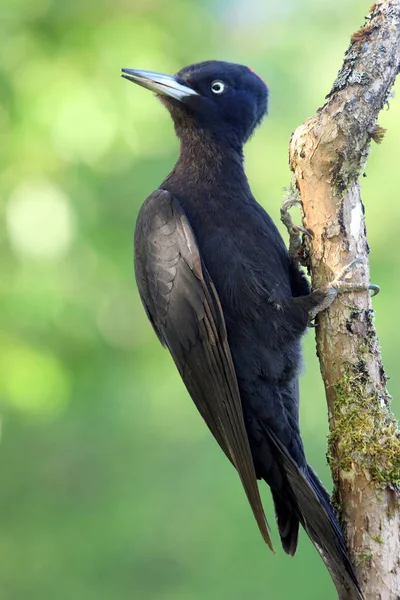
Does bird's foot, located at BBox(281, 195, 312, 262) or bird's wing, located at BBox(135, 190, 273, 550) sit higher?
bird's foot, located at BBox(281, 195, 312, 262)

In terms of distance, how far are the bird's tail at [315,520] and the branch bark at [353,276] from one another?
0.05m

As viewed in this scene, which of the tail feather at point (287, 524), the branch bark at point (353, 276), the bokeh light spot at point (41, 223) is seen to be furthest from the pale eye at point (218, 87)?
the tail feather at point (287, 524)

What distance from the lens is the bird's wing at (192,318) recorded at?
10.6 feet

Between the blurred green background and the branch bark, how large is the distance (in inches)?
87.0

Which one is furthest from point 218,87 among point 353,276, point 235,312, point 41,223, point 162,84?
point 41,223

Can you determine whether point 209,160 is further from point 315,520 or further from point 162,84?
point 315,520

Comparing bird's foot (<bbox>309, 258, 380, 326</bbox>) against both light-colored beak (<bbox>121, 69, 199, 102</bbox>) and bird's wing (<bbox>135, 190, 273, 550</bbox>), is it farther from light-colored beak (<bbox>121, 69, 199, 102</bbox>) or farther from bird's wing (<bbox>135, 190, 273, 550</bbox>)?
light-colored beak (<bbox>121, 69, 199, 102</bbox>)

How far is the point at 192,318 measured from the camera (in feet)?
11.0

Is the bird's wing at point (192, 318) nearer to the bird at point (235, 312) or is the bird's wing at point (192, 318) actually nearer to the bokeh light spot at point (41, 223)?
the bird at point (235, 312)

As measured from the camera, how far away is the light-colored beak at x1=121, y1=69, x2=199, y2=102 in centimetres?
373

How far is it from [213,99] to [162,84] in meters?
0.26

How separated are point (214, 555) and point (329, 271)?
292 cm

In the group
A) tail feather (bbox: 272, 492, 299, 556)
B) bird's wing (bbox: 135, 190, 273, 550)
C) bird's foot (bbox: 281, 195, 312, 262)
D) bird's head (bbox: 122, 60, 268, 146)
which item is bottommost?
tail feather (bbox: 272, 492, 299, 556)

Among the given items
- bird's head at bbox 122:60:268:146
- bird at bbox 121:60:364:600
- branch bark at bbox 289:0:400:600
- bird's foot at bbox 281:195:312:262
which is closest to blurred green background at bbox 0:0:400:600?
bird's head at bbox 122:60:268:146
